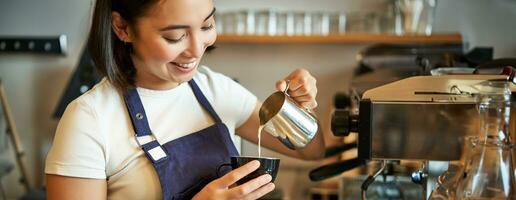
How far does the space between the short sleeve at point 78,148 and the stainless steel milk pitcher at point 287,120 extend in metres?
0.29

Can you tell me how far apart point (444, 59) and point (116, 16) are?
2.43ft

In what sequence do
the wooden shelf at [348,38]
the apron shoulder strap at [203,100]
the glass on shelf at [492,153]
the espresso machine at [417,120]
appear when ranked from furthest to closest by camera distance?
1. the wooden shelf at [348,38]
2. the apron shoulder strap at [203,100]
3. the espresso machine at [417,120]
4. the glass on shelf at [492,153]

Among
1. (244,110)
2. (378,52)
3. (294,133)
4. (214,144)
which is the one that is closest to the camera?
(294,133)

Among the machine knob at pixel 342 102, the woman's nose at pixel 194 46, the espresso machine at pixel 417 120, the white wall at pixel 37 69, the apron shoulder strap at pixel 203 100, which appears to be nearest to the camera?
the espresso machine at pixel 417 120

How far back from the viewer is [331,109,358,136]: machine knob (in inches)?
37.0

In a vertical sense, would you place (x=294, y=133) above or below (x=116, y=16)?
below

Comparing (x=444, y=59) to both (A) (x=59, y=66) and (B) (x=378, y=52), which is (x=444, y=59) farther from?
(A) (x=59, y=66)

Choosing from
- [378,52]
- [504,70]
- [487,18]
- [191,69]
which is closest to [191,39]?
[191,69]

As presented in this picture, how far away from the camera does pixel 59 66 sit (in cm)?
261

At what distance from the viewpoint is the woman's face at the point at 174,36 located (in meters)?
0.96

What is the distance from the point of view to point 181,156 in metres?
1.06

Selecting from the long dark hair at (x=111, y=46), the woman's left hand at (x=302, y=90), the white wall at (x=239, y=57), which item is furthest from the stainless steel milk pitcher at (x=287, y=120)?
the white wall at (x=239, y=57)

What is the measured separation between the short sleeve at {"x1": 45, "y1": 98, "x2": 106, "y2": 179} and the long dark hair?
0.30 feet

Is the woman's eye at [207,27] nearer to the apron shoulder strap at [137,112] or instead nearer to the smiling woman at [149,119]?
the smiling woman at [149,119]
